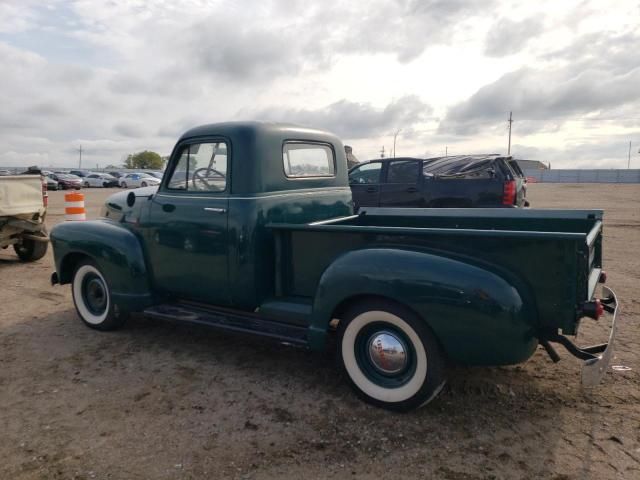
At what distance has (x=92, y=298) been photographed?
5043 millimetres

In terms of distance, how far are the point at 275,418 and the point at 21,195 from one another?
21.6 feet

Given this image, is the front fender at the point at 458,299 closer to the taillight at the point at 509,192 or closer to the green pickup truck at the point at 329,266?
the green pickup truck at the point at 329,266

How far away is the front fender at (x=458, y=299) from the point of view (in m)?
2.86

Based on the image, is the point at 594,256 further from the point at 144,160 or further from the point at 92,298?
the point at 144,160

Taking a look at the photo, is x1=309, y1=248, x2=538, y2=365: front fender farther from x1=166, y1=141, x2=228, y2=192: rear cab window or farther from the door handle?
x1=166, y1=141, x2=228, y2=192: rear cab window

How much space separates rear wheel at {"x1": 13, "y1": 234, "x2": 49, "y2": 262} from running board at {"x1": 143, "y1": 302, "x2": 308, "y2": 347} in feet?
15.8

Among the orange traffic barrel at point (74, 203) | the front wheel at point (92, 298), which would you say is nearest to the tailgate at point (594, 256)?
the front wheel at point (92, 298)

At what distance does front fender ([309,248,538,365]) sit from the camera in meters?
2.86

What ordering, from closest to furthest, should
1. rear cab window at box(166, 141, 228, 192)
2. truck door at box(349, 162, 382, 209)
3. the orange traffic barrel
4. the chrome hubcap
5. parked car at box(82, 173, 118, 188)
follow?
the chrome hubcap, rear cab window at box(166, 141, 228, 192), the orange traffic barrel, truck door at box(349, 162, 382, 209), parked car at box(82, 173, 118, 188)

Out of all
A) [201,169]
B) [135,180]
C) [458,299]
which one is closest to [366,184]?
[201,169]

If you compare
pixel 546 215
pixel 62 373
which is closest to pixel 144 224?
pixel 62 373

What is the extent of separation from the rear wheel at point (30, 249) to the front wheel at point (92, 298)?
376 cm

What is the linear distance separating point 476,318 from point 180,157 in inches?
115

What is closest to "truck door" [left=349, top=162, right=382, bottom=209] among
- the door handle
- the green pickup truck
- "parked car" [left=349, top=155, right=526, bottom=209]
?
"parked car" [left=349, top=155, right=526, bottom=209]
